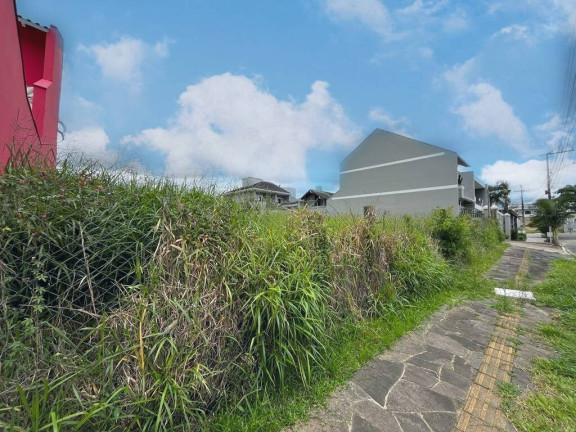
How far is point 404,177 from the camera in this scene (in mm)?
19719

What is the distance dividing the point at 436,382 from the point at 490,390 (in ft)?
1.30

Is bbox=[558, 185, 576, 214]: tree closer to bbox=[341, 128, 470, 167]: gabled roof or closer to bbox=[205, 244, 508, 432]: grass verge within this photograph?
bbox=[341, 128, 470, 167]: gabled roof

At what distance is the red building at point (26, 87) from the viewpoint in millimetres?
2201

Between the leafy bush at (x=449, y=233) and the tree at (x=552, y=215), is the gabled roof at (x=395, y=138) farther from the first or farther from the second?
the leafy bush at (x=449, y=233)

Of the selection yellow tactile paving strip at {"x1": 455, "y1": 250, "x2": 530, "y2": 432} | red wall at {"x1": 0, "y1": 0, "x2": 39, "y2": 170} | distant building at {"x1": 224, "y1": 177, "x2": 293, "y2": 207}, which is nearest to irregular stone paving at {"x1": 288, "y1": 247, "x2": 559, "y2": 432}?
yellow tactile paving strip at {"x1": 455, "y1": 250, "x2": 530, "y2": 432}

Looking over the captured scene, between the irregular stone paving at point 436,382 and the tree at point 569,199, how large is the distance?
18.6 metres

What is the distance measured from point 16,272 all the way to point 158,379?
101 centimetres

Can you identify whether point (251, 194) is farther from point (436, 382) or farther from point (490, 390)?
point (490, 390)

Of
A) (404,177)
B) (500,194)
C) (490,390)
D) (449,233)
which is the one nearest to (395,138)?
(404,177)

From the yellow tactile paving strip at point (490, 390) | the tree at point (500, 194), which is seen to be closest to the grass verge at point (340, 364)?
the yellow tactile paving strip at point (490, 390)

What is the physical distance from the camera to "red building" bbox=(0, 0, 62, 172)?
2201 mm

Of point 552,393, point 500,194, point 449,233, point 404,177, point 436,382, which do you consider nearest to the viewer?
point 552,393

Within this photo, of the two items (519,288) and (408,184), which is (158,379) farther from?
(408,184)

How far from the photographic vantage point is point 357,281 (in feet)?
10.3
